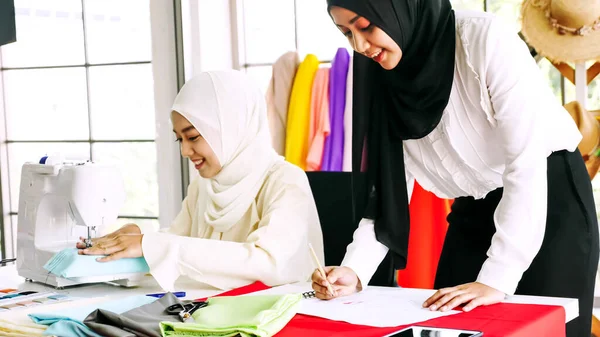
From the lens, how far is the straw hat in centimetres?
295

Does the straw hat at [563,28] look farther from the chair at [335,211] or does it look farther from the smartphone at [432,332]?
the smartphone at [432,332]

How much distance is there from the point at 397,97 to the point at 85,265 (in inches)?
33.1

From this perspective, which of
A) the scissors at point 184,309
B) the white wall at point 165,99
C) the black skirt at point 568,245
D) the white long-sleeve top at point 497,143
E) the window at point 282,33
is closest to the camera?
the scissors at point 184,309

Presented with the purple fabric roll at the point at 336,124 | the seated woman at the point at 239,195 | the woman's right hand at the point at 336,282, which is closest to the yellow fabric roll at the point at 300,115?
the purple fabric roll at the point at 336,124

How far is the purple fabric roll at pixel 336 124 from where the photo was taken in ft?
11.5

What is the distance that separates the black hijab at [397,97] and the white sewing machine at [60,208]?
2.12ft

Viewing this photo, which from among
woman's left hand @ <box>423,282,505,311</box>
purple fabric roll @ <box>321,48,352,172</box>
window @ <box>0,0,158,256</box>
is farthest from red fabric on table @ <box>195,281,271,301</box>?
window @ <box>0,0,158,256</box>

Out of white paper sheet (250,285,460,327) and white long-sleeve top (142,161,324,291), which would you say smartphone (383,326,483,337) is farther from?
white long-sleeve top (142,161,324,291)

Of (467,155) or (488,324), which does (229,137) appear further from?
(488,324)

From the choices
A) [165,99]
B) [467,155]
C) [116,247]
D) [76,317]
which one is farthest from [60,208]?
[165,99]

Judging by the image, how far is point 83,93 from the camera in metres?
4.44

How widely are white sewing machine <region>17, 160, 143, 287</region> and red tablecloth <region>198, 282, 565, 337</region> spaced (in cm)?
71

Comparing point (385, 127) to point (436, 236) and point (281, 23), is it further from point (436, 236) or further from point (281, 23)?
point (281, 23)

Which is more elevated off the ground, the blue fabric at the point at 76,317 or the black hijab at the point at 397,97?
the black hijab at the point at 397,97
